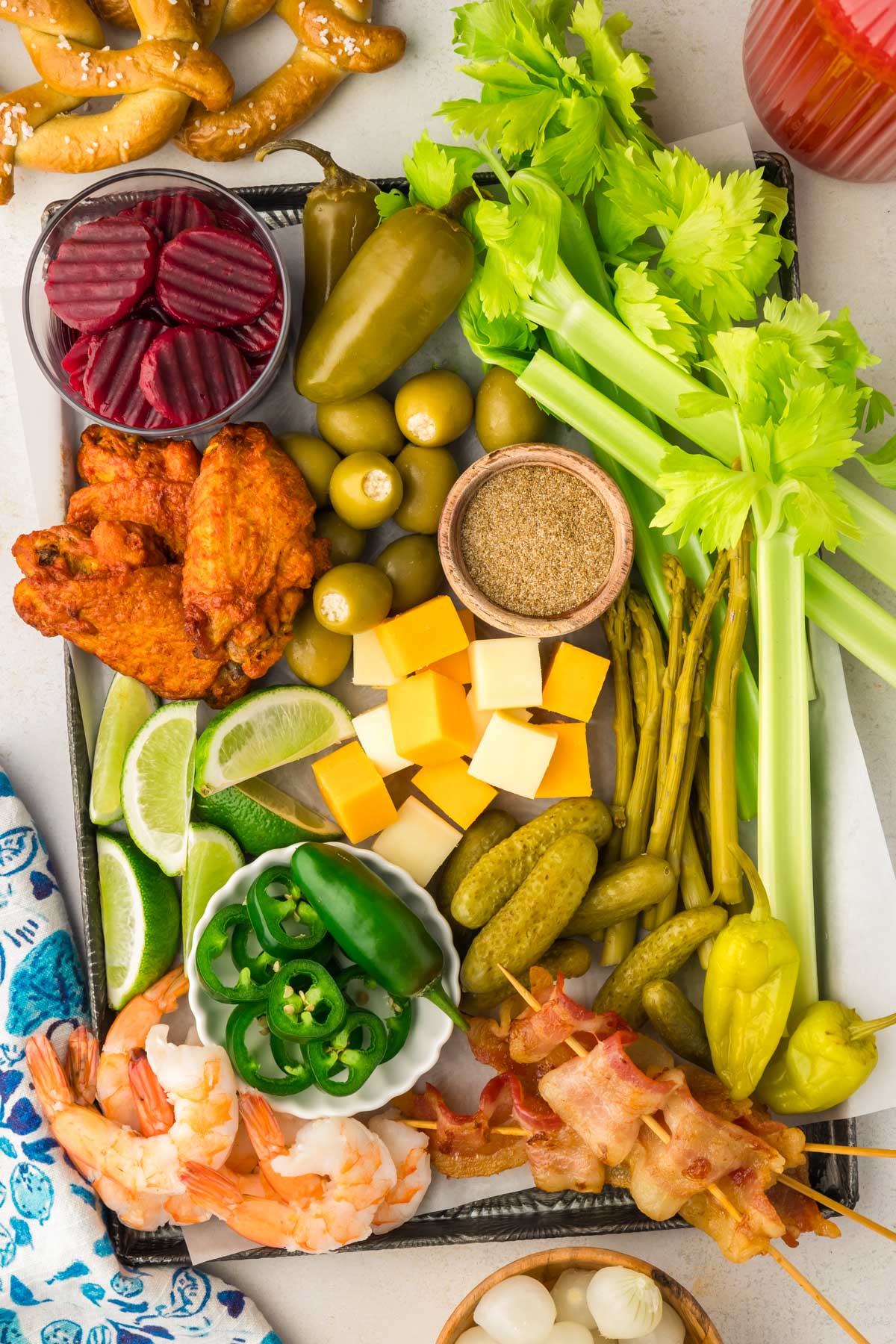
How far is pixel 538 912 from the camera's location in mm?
2574

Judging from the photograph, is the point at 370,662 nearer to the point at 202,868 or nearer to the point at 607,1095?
the point at 202,868

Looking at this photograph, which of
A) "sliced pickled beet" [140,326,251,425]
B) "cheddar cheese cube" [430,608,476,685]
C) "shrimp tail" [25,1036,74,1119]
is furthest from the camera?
"cheddar cheese cube" [430,608,476,685]

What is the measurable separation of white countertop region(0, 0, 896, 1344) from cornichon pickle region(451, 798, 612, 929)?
93 centimetres

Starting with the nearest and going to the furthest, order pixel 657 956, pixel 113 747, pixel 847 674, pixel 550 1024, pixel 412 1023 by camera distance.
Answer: pixel 550 1024
pixel 657 956
pixel 412 1023
pixel 113 747
pixel 847 674

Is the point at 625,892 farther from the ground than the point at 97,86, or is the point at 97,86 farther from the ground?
the point at 97,86

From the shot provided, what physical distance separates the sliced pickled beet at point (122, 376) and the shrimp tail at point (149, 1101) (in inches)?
70.4

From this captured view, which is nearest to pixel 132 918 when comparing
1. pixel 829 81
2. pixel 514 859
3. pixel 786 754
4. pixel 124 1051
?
pixel 124 1051

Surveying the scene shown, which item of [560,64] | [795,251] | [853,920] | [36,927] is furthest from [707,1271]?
[560,64]

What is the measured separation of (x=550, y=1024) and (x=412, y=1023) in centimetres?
49

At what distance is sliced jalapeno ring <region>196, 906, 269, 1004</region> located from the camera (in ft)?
8.66

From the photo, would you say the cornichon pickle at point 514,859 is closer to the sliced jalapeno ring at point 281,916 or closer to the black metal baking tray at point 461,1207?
the sliced jalapeno ring at point 281,916

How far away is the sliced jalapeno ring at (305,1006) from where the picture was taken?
8.39ft

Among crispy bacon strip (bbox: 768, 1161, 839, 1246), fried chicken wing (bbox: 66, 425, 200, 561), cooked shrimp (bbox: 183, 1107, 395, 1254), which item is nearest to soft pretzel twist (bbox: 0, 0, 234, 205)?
fried chicken wing (bbox: 66, 425, 200, 561)

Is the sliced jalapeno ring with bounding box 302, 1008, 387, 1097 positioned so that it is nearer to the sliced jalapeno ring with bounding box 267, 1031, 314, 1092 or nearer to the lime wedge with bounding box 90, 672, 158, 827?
the sliced jalapeno ring with bounding box 267, 1031, 314, 1092
